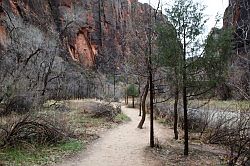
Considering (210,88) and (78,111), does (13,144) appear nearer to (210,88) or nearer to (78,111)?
(210,88)

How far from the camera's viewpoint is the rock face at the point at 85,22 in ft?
180

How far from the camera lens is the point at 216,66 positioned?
12.7 m

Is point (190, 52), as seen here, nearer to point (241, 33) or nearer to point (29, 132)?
point (241, 33)

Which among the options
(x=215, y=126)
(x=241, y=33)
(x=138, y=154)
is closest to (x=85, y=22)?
(x=215, y=126)

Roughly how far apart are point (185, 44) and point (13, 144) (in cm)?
759

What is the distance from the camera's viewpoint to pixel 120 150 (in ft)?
47.6

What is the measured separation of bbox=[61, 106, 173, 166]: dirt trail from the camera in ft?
39.9

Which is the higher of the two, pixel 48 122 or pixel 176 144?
pixel 48 122

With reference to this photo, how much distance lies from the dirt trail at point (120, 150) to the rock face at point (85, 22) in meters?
33.7

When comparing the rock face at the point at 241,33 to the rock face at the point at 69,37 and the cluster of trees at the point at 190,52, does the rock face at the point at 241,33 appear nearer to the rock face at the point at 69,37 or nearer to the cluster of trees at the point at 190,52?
the cluster of trees at the point at 190,52

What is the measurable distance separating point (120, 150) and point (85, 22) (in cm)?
6589

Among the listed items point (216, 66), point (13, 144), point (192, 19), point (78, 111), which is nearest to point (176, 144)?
point (216, 66)

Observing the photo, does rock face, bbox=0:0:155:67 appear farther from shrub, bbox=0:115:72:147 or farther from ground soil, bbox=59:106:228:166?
shrub, bbox=0:115:72:147

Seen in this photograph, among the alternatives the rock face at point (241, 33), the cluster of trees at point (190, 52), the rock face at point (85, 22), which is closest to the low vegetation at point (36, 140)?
the cluster of trees at point (190, 52)
